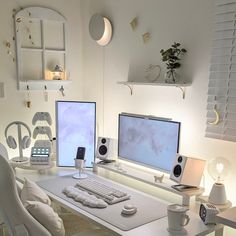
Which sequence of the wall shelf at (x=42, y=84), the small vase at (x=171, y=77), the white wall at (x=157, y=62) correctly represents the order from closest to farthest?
the white wall at (x=157, y=62), the small vase at (x=171, y=77), the wall shelf at (x=42, y=84)

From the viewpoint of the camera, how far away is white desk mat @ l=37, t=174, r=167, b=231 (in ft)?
5.55

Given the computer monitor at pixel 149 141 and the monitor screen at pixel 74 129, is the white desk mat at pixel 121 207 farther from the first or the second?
the monitor screen at pixel 74 129

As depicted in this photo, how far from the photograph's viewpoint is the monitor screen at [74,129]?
2666 mm

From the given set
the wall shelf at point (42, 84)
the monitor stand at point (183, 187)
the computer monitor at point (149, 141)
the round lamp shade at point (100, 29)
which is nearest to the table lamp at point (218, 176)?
the monitor stand at point (183, 187)

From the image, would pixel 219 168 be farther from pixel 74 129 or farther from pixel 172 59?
pixel 74 129

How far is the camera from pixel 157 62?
7.88 feet

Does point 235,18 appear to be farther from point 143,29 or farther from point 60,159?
point 60,159

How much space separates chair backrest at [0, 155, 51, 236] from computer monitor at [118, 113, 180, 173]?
960mm

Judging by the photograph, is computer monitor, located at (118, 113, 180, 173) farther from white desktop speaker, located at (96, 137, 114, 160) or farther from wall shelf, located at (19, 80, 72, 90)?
wall shelf, located at (19, 80, 72, 90)

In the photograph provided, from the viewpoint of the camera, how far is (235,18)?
6.06 feet

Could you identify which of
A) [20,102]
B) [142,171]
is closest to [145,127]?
[142,171]

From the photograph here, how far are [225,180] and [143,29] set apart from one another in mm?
1310

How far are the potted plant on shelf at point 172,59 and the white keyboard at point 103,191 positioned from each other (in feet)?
2.87

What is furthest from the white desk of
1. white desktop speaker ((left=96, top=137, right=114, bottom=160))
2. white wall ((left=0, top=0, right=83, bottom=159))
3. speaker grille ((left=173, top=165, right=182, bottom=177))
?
white wall ((left=0, top=0, right=83, bottom=159))
